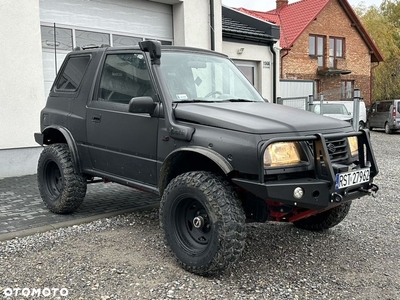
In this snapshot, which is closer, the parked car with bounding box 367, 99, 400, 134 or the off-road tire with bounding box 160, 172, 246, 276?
the off-road tire with bounding box 160, 172, 246, 276

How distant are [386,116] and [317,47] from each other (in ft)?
32.3

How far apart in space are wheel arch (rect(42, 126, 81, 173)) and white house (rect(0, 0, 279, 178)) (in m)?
1.81

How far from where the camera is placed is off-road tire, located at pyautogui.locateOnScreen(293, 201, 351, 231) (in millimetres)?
4625

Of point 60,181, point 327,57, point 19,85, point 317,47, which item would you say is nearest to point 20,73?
point 19,85

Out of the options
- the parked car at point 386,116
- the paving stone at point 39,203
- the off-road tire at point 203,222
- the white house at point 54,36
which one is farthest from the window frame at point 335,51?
the off-road tire at point 203,222

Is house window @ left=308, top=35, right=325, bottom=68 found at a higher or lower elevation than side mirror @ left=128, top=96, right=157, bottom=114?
higher

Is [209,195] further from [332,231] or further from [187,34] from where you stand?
[187,34]

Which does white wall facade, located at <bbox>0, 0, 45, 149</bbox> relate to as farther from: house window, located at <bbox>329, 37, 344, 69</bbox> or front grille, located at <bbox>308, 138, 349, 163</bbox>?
house window, located at <bbox>329, 37, 344, 69</bbox>

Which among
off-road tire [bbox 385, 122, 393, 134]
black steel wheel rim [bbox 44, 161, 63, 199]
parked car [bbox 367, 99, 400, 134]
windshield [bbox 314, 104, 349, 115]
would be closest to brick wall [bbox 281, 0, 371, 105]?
parked car [bbox 367, 99, 400, 134]

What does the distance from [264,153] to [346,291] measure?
1345 mm

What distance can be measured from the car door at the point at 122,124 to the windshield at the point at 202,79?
257 millimetres

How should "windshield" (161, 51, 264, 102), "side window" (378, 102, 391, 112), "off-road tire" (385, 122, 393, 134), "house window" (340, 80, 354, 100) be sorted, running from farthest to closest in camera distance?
"house window" (340, 80, 354, 100) → "side window" (378, 102, 391, 112) → "off-road tire" (385, 122, 393, 134) → "windshield" (161, 51, 264, 102)

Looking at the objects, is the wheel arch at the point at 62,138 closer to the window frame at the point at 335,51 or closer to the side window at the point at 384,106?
the side window at the point at 384,106

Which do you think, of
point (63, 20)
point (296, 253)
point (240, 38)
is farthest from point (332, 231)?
point (240, 38)
